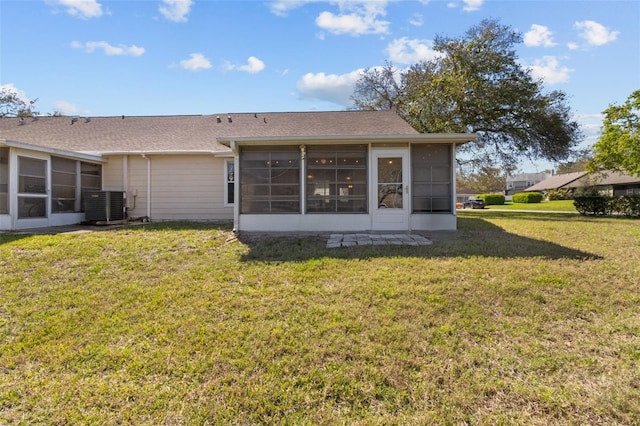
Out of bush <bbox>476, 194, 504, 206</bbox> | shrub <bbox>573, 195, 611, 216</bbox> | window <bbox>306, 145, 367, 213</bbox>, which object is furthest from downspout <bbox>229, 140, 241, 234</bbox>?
bush <bbox>476, 194, 504, 206</bbox>

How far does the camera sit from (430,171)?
863 cm

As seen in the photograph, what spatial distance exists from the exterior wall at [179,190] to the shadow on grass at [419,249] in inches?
174

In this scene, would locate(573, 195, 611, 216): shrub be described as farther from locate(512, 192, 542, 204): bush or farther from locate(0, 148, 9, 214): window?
locate(512, 192, 542, 204): bush

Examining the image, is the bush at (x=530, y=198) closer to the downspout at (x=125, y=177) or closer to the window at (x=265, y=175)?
the window at (x=265, y=175)

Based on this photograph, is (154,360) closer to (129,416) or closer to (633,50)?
(129,416)

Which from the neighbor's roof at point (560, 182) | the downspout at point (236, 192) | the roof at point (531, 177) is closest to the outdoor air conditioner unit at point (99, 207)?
the downspout at point (236, 192)

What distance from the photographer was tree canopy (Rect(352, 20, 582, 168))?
1575cm

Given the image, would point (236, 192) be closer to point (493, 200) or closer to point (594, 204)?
point (594, 204)

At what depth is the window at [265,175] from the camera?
28.1ft

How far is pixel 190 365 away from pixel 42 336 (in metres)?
1.65

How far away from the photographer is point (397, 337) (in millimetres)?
3018

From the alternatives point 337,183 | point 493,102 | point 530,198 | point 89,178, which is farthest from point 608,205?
point 530,198

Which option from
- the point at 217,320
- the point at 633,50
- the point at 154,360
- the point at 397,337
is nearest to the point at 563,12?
the point at 633,50

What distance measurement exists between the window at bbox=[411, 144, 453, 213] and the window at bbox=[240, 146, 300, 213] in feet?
10.3
